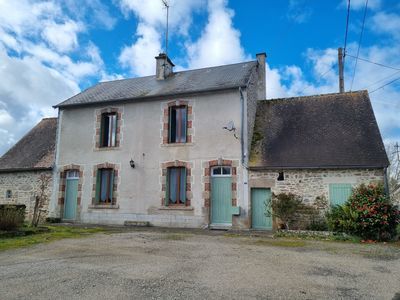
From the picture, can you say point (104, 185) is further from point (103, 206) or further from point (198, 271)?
point (198, 271)

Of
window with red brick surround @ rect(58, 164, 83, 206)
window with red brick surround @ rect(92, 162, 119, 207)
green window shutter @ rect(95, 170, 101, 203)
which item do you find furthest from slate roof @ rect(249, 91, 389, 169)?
window with red brick surround @ rect(58, 164, 83, 206)

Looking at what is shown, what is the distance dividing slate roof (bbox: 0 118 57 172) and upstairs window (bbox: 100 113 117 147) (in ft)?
8.57

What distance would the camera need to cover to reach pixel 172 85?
13844 millimetres

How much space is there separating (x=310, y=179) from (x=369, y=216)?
Answer: 2.27 m

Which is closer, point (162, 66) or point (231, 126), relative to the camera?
point (231, 126)

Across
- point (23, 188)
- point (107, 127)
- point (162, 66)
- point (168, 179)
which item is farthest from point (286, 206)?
point (23, 188)

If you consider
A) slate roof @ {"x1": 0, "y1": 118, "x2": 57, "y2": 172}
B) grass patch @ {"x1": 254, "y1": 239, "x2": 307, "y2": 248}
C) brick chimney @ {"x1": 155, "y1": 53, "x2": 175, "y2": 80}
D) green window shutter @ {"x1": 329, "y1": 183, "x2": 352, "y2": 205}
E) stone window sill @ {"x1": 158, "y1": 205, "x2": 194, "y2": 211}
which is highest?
brick chimney @ {"x1": 155, "y1": 53, "x2": 175, "y2": 80}

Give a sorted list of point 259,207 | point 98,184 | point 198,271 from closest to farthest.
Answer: point 198,271
point 259,207
point 98,184

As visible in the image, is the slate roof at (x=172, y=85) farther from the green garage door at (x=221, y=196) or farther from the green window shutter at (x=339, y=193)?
the green window shutter at (x=339, y=193)

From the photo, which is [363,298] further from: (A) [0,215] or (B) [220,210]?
(A) [0,215]

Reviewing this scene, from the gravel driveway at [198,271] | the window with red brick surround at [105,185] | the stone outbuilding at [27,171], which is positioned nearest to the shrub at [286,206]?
the gravel driveway at [198,271]

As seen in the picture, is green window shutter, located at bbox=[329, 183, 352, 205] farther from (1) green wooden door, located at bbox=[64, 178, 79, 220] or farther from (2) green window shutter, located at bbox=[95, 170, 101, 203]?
(1) green wooden door, located at bbox=[64, 178, 79, 220]

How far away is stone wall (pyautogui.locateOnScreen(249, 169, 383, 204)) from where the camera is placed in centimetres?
1021

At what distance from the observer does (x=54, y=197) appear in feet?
45.1
